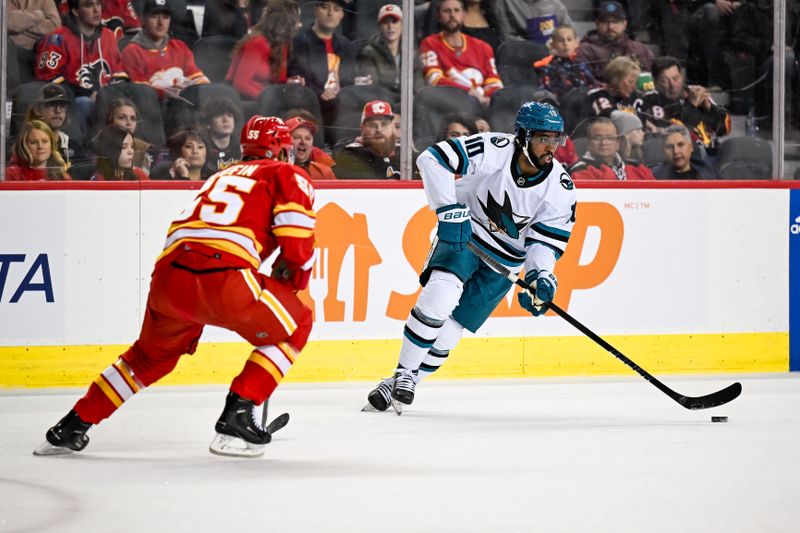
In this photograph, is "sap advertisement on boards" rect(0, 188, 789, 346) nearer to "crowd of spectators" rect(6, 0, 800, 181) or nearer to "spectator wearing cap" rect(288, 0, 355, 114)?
"crowd of spectators" rect(6, 0, 800, 181)

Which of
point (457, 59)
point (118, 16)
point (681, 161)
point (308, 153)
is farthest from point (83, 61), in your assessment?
point (681, 161)

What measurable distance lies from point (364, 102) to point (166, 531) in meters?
3.41

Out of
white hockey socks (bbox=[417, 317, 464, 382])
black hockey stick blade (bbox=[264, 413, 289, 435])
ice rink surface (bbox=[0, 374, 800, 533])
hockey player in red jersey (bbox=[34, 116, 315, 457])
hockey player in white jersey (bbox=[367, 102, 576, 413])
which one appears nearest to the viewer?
ice rink surface (bbox=[0, 374, 800, 533])

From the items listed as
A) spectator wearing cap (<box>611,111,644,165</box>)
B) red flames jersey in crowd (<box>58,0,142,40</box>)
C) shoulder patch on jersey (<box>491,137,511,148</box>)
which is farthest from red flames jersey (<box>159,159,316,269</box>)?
spectator wearing cap (<box>611,111,644,165</box>)

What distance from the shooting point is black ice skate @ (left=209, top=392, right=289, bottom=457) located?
358 cm

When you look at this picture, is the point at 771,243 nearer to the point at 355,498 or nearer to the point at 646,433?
the point at 646,433

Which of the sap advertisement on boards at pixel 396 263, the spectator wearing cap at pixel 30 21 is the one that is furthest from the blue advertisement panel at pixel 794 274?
the spectator wearing cap at pixel 30 21

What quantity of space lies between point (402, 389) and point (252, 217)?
134cm

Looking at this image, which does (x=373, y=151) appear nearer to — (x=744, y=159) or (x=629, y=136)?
(x=629, y=136)

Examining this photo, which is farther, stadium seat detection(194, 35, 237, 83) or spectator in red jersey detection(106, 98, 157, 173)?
stadium seat detection(194, 35, 237, 83)

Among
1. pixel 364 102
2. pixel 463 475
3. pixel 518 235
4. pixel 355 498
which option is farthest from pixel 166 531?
pixel 364 102

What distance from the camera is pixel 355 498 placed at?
10.3 feet

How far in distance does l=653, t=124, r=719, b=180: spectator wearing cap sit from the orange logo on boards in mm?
652

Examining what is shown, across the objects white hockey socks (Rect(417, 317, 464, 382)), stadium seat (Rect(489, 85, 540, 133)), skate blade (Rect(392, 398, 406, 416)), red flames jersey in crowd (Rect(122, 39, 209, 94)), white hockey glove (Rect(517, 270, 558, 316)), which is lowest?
skate blade (Rect(392, 398, 406, 416))
